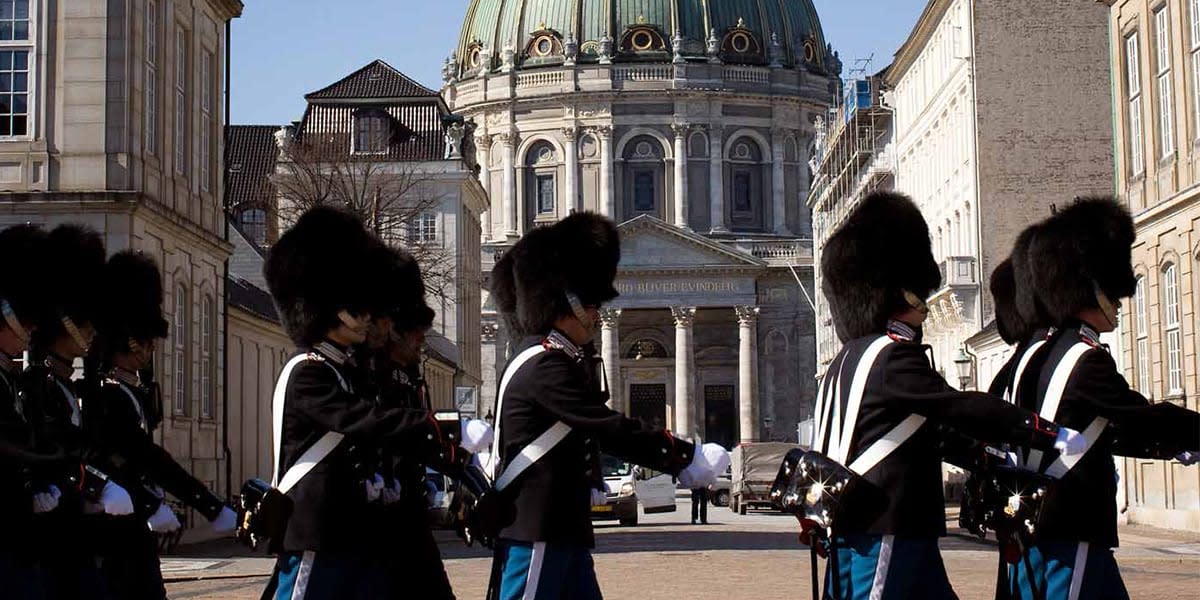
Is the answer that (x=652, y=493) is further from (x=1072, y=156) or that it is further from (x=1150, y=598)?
(x=1150, y=598)

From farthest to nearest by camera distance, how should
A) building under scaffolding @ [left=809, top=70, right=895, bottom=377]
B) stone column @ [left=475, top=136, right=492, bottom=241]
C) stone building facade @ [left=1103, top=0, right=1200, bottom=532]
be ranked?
stone column @ [left=475, top=136, right=492, bottom=241], building under scaffolding @ [left=809, top=70, right=895, bottom=377], stone building facade @ [left=1103, top=0, right=1200, bottom=532]

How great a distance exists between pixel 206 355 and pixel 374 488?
2564 centimetres

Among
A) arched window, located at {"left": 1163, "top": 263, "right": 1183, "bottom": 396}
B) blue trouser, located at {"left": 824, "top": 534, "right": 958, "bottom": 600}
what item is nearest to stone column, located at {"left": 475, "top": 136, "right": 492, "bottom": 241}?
arched window, located at {"left": 1163, "top": 263, "right": 1183, "bottom": 396}

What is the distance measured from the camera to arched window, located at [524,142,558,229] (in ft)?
387

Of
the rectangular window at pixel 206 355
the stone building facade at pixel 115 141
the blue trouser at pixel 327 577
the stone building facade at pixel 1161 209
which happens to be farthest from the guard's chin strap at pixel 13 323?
the rectangular window at pixel 206 355

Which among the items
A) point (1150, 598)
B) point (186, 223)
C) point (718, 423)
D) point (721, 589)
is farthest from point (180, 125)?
point (718, 423)

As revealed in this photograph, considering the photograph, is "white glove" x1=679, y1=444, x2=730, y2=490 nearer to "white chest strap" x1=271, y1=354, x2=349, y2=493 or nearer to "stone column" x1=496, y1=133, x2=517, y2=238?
"white chest strap" x1=271, y1=354, x2=349, y2=493

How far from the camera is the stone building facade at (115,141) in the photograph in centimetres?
2919

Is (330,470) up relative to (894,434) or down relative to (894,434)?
down

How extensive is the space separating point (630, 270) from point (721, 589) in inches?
3482

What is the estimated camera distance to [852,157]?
7594 cm

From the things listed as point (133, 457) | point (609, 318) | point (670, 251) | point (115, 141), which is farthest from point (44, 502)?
point (609, 318)

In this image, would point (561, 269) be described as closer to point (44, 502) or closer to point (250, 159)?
point (44, 502)

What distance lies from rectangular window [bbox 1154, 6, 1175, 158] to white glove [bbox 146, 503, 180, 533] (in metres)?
23.3
